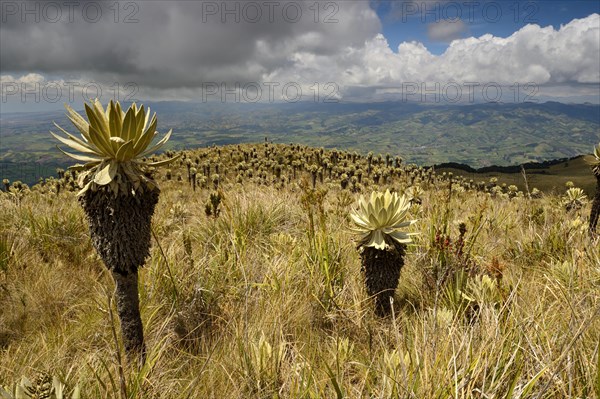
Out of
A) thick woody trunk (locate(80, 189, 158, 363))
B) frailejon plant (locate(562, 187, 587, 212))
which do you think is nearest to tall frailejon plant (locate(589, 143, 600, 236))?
frailejon plant (locate(562, 187, 587, 212))

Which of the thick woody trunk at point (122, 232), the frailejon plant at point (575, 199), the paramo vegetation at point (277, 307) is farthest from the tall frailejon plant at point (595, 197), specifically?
the thick woody trunk at point (122, 232)

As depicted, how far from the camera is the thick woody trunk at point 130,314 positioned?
9.42 feet

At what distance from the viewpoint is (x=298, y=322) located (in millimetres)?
3664

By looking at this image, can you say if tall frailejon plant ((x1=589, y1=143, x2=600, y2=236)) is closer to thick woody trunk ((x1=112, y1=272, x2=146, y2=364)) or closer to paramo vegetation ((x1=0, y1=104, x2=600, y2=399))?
paramo vegetation ((x1=0, y1=104, x2=600, y2=399))

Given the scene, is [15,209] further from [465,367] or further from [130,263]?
[465,367]

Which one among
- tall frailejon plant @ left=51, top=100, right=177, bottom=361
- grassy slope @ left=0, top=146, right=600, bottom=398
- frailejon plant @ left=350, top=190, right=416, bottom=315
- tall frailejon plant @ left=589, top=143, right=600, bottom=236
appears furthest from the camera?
tall frailejon plant @ left=589, top=143, right=600, bottom=236

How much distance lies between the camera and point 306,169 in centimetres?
2655

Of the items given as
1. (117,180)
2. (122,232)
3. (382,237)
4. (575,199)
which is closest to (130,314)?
(122,232)

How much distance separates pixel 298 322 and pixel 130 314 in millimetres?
1739

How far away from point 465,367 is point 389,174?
26507 millimetres

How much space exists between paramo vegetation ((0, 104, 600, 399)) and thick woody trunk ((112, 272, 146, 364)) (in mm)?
17

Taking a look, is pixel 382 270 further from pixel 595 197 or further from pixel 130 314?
pixel 595 197

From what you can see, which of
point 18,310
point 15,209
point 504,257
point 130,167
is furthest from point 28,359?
point 504,257

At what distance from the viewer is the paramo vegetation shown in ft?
7.85
